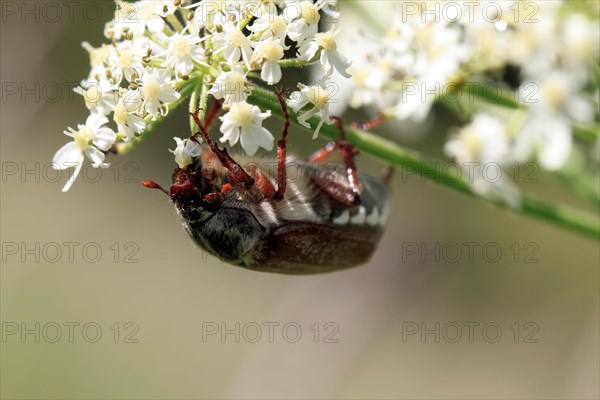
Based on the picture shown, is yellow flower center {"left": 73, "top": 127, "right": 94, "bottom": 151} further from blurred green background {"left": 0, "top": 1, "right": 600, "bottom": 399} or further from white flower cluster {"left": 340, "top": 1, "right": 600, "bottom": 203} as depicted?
blurred green background {"left": 0, "top": 1, "right": 600, "bottom": 399}

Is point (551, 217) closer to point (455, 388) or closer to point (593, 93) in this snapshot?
point (593, 93)

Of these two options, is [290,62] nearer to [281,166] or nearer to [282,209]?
[281,166]

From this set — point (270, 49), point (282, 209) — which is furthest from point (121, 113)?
point (282, 209)

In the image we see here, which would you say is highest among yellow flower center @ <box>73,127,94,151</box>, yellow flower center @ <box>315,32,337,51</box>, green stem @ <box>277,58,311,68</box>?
yellow flower center @ <box>315,32,337,51</box>

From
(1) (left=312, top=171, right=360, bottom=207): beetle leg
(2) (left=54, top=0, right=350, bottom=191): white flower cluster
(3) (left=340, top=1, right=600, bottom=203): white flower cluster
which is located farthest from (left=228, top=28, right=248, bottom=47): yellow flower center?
(1) (left=312, top=171, right=360, bottom=207): beetle leg

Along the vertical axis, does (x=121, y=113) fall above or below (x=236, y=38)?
below
